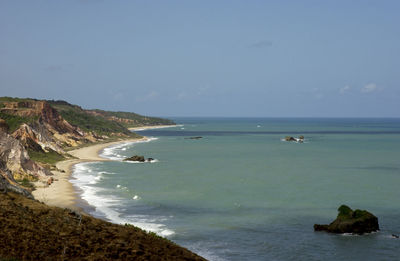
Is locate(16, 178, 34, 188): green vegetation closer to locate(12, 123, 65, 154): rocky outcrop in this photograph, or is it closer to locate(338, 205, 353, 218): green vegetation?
locate(12, 123, 65, 154): rocky outcrop

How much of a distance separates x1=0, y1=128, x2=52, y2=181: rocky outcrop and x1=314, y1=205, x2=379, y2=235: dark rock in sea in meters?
36.9

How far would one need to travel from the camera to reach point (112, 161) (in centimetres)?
8825

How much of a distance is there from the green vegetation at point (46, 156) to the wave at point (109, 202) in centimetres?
1083

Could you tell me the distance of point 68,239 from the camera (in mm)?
20016

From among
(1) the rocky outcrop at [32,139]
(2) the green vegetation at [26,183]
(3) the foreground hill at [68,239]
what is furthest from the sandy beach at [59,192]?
(3) the foreground hill at [68,239]

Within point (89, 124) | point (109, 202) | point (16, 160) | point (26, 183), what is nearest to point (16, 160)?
point (16, 160)

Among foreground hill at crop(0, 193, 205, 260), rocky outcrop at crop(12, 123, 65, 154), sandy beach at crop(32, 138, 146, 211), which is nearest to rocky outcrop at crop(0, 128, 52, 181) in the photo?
sandy beach at crop(32, 138, 146, 211)

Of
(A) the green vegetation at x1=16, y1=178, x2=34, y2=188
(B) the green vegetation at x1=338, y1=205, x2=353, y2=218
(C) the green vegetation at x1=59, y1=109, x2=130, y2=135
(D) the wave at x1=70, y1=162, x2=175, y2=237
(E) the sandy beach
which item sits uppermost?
(C) the green vegetation at x1=59, y1=109, x2=130, y2=135

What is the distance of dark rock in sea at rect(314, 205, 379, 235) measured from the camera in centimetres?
3378

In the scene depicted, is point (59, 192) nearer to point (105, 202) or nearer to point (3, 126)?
point (105, 202)

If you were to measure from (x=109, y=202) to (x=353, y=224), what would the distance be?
77.8 feet

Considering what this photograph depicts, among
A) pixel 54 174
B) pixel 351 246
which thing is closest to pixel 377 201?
pixel 351 246

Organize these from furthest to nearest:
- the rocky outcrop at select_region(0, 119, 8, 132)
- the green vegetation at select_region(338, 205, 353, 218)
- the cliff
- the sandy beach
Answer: the rocky outcrop at select_region(0, 119, 8, 132) < the cliff < the sandy beach < the green vegetation at select_region(338, 205, 353, 218)

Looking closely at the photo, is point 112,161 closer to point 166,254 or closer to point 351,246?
point 351,246
